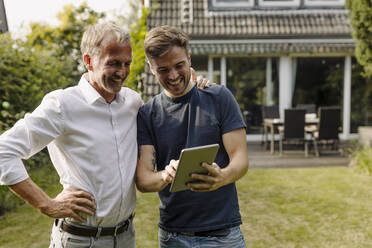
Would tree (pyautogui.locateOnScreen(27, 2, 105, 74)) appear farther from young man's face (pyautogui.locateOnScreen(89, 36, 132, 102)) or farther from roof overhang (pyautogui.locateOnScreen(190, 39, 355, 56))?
young man's face (pyautogui.locateOnScreen(89, 36, 132, 102))

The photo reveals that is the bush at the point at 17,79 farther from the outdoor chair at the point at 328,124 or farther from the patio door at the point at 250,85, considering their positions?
the outdoor chair at the point at 328,124

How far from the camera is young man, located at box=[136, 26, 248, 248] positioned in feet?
6.07

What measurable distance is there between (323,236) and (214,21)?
8092 millimetres

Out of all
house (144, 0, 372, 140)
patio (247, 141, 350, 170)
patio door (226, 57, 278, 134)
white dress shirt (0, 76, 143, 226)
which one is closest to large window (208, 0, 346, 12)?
house (144, 0, 372, 140)

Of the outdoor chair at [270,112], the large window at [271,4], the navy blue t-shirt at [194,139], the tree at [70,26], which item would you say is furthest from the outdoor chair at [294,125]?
the tree at [70,26]

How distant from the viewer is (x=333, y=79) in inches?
445

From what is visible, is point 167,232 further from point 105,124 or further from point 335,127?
point 335,127

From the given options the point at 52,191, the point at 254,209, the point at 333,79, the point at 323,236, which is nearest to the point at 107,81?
the point at 323,236

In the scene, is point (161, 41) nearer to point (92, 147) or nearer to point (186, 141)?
point (186, 141)

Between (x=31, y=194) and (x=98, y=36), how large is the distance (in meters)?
0.83

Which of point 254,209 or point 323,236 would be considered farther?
point 254,209

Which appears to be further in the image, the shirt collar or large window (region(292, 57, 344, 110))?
large window (region(292, 57, 344, 110))

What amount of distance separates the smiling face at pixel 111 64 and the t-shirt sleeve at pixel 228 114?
0.54m

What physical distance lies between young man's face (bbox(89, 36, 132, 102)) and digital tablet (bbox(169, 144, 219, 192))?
615 mm
